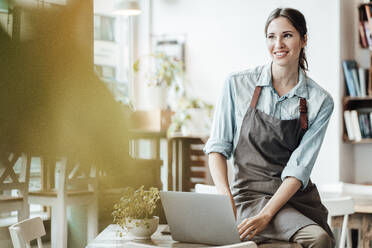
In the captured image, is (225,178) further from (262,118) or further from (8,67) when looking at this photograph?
(8,67)

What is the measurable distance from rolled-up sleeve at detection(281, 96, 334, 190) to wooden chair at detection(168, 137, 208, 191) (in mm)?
2342

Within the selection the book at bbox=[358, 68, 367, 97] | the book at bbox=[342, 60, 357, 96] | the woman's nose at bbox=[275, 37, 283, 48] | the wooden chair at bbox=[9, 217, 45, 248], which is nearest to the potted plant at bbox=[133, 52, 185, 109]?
Result: the book at bbox=[342, 60, 357, 96]

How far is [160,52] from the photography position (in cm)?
425

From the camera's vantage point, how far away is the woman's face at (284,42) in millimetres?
1308

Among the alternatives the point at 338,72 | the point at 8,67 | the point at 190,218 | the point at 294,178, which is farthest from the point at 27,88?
the point at 338,72

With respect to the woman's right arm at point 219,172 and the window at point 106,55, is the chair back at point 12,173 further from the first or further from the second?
the woman's right arm at point 219,172

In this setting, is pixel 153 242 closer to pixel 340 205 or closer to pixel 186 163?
pixel 340 205

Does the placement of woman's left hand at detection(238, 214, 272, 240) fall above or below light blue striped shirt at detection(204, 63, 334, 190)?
below

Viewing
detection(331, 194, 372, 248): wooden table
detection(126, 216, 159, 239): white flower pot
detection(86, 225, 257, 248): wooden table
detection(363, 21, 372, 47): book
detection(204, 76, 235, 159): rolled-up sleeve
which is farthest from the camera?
detection(363, 21, 372, 47): book

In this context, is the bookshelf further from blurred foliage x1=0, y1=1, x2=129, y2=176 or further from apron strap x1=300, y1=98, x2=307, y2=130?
blurred foliage x1=0, y1=1, x2=129, y2=176

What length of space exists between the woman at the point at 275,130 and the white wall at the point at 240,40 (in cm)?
240

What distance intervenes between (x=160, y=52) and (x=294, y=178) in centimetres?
312

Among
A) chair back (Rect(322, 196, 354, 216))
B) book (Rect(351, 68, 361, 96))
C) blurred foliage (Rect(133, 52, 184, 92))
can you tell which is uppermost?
blurred foliage (Rect(133, 52, 184, 92))

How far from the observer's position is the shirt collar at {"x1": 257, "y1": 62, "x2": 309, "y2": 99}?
1.34 meters
